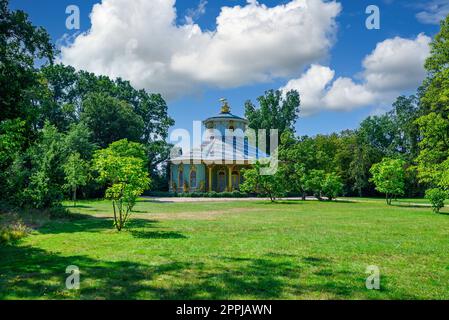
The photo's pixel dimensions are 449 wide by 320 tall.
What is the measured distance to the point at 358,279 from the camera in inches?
260

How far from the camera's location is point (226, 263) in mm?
7793

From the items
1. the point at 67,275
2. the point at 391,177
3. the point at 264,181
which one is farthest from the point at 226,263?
the point at 391,177

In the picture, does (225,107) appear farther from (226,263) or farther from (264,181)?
(226,263)

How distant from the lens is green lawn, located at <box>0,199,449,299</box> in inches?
230

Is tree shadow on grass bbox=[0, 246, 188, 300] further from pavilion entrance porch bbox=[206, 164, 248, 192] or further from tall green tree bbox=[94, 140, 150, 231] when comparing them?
pavilion entrance porch bbox=[206, 164, 248, 192]

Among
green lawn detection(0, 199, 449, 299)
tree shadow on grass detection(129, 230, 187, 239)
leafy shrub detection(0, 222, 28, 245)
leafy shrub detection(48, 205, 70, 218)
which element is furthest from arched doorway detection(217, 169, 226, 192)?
leafy shrub detection(0, 222, 28, 245)

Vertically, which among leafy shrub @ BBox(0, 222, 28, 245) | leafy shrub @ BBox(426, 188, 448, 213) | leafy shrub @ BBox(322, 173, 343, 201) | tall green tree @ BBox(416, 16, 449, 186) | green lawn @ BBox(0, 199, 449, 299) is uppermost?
tall green tree @ BBox(416, 16, 449, 186)

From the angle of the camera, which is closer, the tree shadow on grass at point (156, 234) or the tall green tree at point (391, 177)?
the tree shadow on grass at point (156, 234)

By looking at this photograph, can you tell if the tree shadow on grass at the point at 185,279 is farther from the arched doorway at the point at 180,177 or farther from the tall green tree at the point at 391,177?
the arched doorway at the point at 180,177

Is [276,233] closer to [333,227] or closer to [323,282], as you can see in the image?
[333,227]

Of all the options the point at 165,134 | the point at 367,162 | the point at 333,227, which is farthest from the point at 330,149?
the point at 333,227

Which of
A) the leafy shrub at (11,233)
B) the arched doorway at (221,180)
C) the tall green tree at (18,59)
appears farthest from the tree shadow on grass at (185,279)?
the arched doorway at (221,180)

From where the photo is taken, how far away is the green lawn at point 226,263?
230 inches

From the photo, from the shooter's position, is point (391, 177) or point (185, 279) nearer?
point (185, 279)
